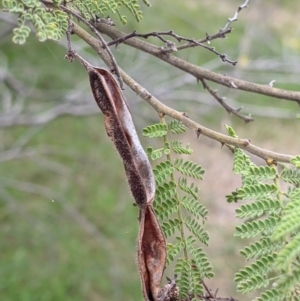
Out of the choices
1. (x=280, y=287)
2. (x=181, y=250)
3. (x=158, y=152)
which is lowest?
(x=280, y=287)

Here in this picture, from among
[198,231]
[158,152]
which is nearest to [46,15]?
[158,152]

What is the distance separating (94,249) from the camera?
480cm

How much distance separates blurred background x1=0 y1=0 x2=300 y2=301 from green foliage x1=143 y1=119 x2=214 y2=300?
2.20 m

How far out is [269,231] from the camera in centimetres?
105

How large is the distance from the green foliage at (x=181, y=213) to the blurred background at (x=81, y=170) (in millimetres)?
2200

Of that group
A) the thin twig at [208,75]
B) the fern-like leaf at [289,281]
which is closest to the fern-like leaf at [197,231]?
the fern-like leaf at [289,281]

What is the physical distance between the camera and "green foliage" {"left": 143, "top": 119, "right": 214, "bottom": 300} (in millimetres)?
1166

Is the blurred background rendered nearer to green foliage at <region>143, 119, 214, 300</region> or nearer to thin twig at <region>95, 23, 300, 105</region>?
thin twig at <region>95, 23, 300, 105</region>

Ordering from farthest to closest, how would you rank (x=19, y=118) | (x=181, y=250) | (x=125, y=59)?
(x=125, y=59) → (x=19, y=118) → (x=181, y=250)

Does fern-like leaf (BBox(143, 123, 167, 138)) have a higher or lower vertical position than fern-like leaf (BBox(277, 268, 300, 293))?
higher

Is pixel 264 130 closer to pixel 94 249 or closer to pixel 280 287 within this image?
pixel 94 249

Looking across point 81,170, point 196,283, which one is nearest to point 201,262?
point 196,283

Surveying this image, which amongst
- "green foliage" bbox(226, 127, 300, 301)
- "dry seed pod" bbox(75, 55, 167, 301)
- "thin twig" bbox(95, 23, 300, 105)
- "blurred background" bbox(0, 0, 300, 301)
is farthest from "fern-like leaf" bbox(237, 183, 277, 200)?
"blurred background" bbox(0, 0, 300, 301)

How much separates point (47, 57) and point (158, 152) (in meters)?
5.62
